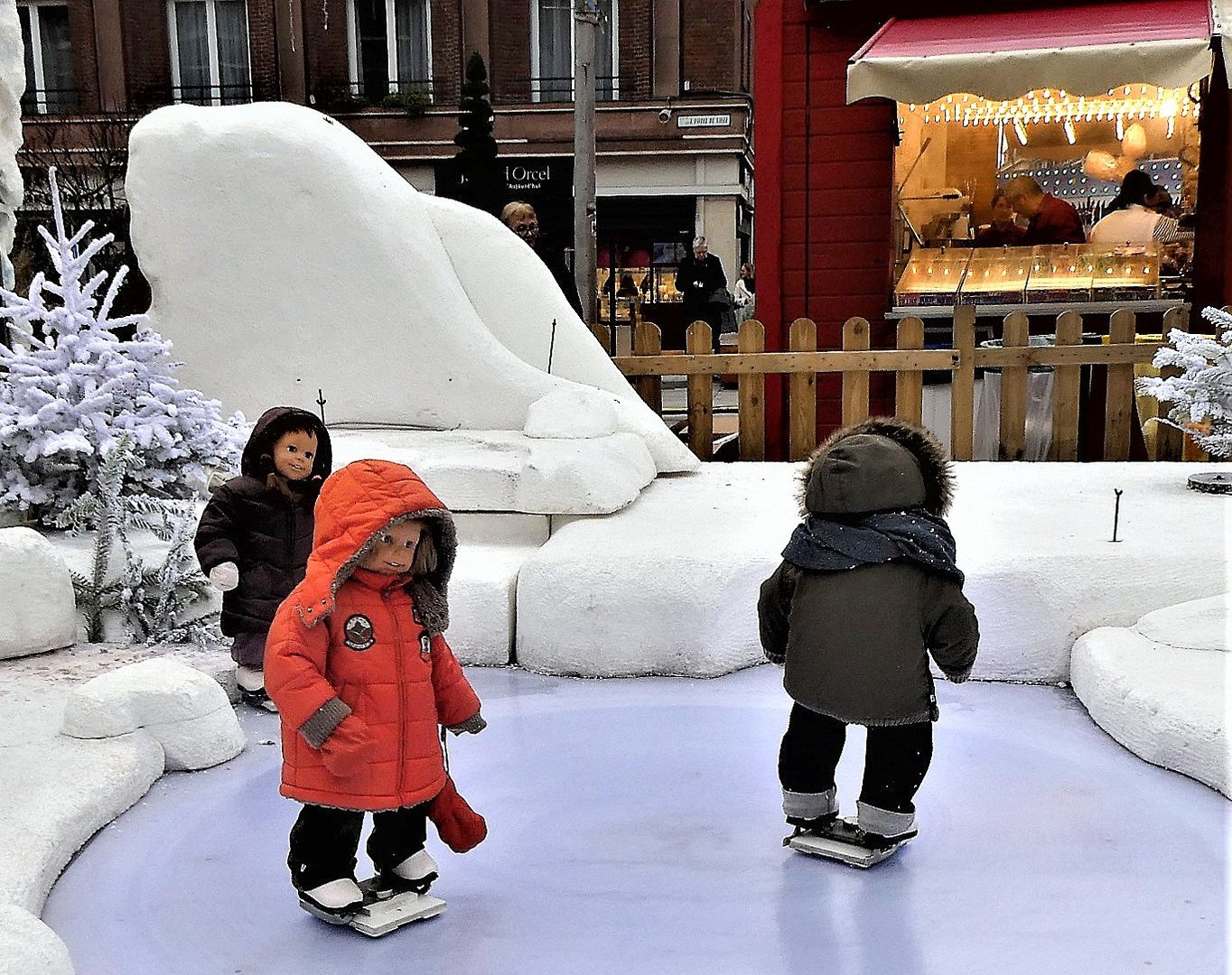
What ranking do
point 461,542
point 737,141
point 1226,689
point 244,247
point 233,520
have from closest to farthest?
point 1226,689, point 233,520, point 461,542, point 244,247, point 737,141

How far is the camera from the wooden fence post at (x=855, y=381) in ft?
22.1

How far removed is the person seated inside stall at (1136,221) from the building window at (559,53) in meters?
13.0

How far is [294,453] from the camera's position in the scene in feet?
11.9

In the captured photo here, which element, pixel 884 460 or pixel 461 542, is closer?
pixel 884 460

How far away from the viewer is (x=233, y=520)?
12.1 ft

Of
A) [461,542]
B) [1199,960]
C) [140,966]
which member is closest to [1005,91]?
[461,542]

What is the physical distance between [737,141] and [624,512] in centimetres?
1592

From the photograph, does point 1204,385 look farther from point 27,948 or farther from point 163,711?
point 27,948

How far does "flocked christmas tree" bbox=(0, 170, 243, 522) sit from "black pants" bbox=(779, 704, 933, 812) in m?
2.84

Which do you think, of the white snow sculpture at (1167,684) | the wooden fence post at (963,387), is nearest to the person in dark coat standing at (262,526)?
the white snow sculpture at (1167,684)

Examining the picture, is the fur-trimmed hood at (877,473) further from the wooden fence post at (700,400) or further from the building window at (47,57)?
the building window at (47,57)

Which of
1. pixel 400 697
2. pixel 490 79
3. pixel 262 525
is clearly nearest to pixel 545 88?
pixel 490 79

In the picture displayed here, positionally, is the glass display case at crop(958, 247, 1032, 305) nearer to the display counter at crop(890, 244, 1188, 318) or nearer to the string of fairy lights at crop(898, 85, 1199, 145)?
the display counter at crop(890, 244, 1188, 318)

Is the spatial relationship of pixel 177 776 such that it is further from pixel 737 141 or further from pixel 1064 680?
pixel 737 141
